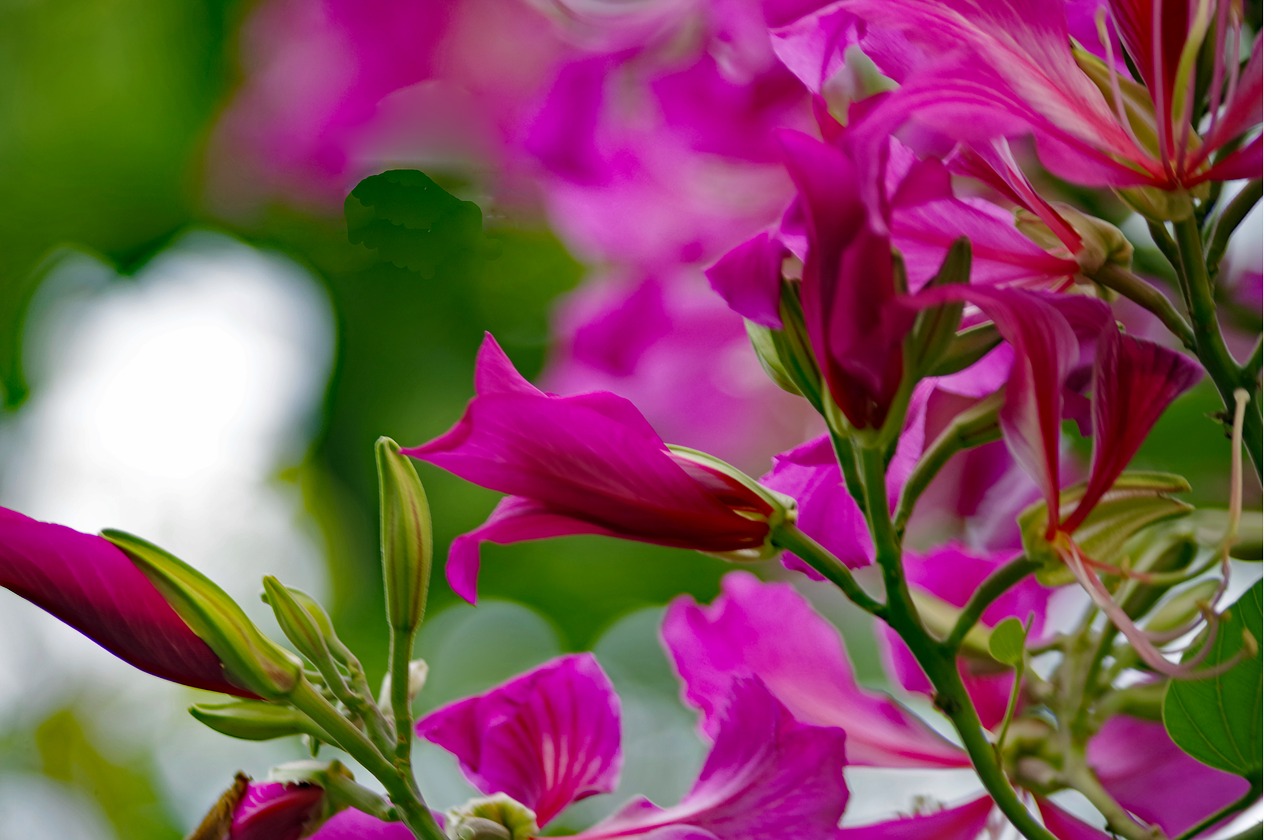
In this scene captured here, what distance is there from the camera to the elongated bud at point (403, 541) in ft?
0.81

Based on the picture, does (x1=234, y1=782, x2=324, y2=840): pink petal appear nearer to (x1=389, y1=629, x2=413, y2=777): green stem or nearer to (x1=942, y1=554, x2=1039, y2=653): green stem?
(x1=389, y1=629, x2=413, y2=777): green stem

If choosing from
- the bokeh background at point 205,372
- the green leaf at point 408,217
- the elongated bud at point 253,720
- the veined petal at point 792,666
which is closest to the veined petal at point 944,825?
the veined petal at point 792,666

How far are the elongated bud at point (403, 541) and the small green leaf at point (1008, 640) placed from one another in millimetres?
118

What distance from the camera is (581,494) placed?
0.23 meters

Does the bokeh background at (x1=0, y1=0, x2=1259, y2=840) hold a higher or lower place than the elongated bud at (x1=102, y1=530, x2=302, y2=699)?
lower

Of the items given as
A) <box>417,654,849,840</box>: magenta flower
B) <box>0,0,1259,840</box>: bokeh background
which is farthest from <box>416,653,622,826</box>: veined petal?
<box>0,0,1259,840</box>: bokeh background

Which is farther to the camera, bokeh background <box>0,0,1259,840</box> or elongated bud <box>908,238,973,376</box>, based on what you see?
bokeh background <box>0,0,1259,840</box>

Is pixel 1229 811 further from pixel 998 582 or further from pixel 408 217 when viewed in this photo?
pixel 408 217

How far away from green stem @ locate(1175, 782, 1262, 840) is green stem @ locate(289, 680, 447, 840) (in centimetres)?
15

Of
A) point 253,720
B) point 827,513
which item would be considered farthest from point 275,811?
point 827,513

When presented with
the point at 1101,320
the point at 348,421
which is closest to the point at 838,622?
the point at 348,421

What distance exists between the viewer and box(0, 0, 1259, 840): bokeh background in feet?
2.51

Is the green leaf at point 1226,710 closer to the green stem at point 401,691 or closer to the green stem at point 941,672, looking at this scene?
the green stem at point 941,672

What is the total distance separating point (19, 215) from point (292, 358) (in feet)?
0.65
